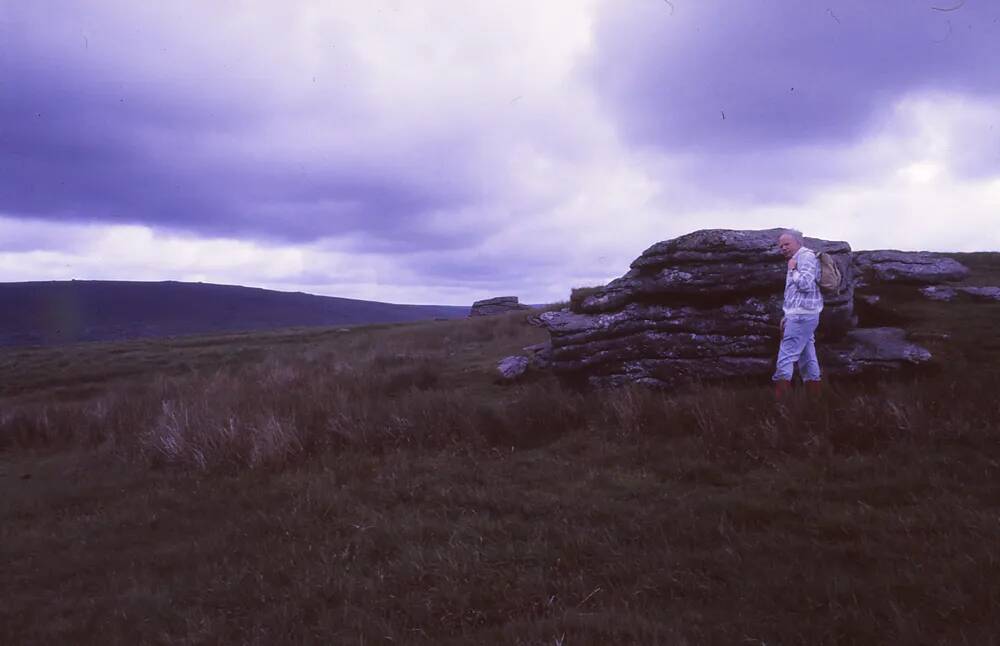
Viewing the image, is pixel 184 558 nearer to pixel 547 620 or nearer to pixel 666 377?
pixel 547 620

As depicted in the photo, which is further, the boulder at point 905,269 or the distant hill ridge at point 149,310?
the distant hill ridge at point 149,310

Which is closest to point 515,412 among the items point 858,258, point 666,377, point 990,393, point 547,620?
point 666,377

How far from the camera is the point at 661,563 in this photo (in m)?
5.24

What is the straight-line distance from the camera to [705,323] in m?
12.3

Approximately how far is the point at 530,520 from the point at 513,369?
28.6 ft

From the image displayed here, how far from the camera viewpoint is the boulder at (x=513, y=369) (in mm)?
14891

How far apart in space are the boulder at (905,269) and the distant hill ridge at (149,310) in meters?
66.4

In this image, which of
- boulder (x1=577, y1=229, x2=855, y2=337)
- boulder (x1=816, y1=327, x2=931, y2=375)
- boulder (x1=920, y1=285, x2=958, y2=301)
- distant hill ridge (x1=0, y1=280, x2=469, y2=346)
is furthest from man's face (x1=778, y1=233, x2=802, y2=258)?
distant hill ridge (x1=0, y1=280, x2=469, y2=346)

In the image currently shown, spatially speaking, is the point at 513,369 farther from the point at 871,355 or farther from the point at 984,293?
the point at 984,293

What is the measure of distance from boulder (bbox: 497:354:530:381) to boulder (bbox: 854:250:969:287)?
11226 millimetres

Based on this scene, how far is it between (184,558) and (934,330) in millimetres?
14775

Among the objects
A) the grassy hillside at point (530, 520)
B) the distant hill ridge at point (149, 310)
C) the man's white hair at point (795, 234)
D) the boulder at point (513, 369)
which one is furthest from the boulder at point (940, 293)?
the distant hill ridge at point (149, 310)

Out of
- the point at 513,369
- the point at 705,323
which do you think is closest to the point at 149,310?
the point at 513,369

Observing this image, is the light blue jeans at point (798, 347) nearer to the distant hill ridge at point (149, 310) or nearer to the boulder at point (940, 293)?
the boulder at point (940, 293)
